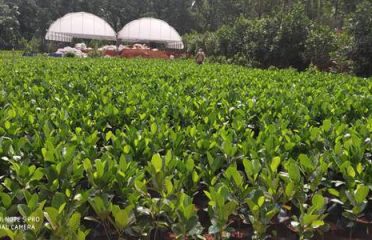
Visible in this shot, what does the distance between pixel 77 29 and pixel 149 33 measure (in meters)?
7.23

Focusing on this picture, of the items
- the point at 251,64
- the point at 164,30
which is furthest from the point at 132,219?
the point at 164,30

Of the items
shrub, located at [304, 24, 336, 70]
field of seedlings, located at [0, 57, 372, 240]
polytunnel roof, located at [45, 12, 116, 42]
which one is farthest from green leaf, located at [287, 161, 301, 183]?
polytunnel roof, located at [45, 12, 116, 42]

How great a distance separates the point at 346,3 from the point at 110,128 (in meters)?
36.6

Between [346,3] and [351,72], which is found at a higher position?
[346,3]

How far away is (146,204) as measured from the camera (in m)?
3.02

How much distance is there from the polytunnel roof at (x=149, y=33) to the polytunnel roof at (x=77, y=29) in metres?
1.67

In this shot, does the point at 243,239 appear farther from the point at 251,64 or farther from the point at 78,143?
the point at 251,64

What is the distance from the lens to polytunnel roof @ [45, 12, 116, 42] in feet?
139

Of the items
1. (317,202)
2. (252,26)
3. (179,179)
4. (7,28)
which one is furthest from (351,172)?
(7,28)

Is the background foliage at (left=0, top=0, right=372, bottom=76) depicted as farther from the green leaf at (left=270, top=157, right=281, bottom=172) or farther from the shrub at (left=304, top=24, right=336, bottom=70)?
the green leaf at (left=270, top=157, right=281, bottom=172)

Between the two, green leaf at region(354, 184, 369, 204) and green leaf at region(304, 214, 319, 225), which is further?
green leaf at region(354, 184, 369, 204)

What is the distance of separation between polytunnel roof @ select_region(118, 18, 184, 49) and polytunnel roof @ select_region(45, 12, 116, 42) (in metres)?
1.67

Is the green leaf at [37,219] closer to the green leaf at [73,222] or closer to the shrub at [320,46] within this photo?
the green leaf at [73,222]

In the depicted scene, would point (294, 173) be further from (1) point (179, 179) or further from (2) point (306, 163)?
(1) point (179, 179)
